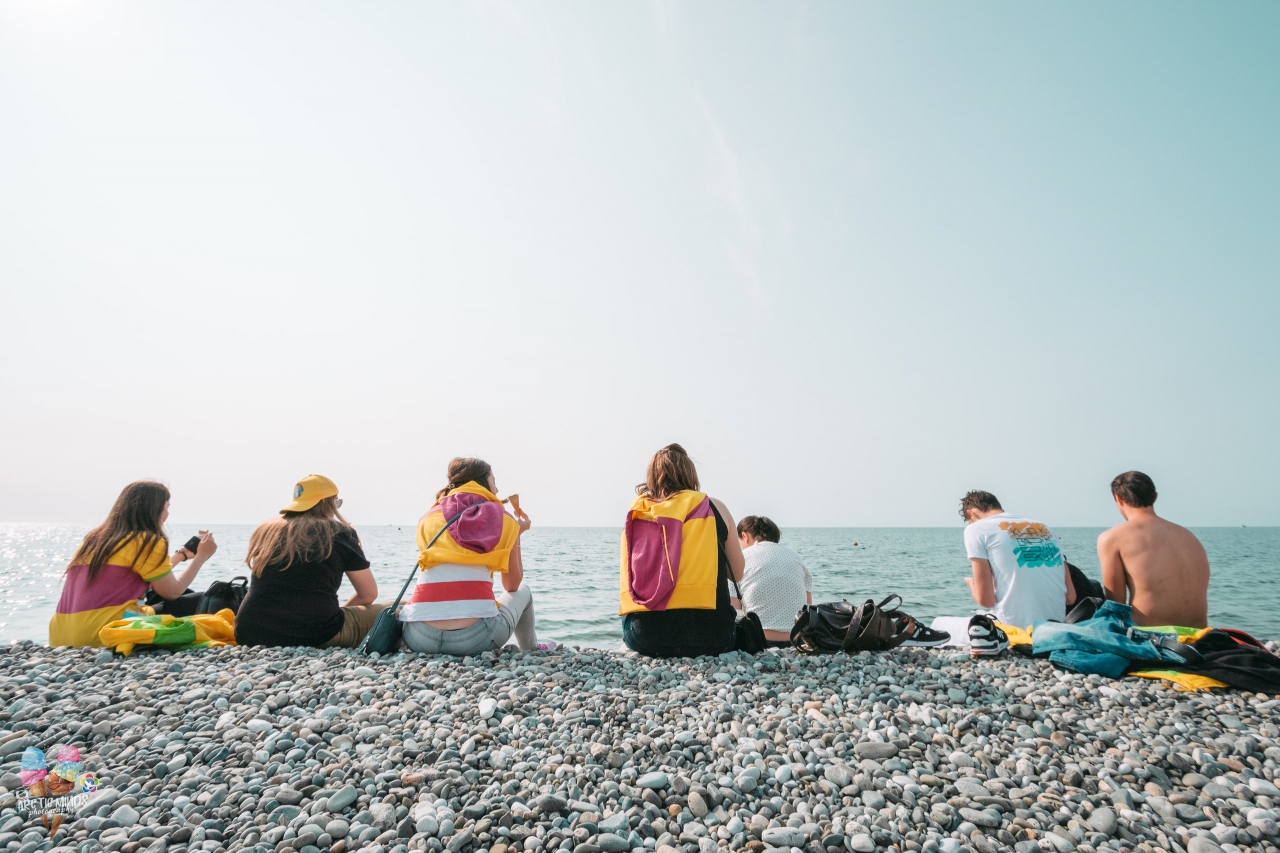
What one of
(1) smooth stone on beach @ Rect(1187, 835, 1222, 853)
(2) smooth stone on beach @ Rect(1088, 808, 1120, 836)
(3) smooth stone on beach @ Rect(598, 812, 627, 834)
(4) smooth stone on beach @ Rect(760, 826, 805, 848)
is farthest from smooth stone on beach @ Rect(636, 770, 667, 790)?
(1) smooth stone on beach @ Rect(1187, 835, 1222, 853)

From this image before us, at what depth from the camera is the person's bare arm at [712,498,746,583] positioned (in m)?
5.39

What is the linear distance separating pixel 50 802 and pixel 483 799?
5.95ft

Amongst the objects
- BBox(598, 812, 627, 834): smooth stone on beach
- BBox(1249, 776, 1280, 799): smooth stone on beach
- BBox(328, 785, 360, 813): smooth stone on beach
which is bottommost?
BBox(1249, 776, 1280, 799): smooth stone on beach

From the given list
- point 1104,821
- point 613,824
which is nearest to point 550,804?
point 613,824

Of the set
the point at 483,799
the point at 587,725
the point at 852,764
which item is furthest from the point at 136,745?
the point at 852,764

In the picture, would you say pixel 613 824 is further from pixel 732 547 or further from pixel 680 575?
pixel 732 547

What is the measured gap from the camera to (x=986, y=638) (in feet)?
17.7

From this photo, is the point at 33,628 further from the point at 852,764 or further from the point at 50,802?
the point at 852,764

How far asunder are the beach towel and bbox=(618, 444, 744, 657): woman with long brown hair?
12.0ft

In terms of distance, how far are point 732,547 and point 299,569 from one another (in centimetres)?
373

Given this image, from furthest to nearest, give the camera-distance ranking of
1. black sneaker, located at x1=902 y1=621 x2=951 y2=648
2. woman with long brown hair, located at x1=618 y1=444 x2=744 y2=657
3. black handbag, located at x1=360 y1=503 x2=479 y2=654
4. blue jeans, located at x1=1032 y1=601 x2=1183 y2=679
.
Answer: black sneaker, located at x1=902 y1=621 x2=951 y2=648 < woman with long brown hair, located at x1=618 y1=444 x2=744 y2=657 < black handbag, located at x1=360 y1=503 x2=479 y2=654 < blue jeans, located at x1=1032 y1=601 x2=1183 y2=679

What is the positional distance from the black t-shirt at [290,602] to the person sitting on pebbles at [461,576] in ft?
2.63

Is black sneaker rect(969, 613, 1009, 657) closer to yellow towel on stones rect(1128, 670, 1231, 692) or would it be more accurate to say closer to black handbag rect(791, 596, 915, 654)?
black handbag rect(791, 596, 915, 654)

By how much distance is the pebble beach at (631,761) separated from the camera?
2488mm
